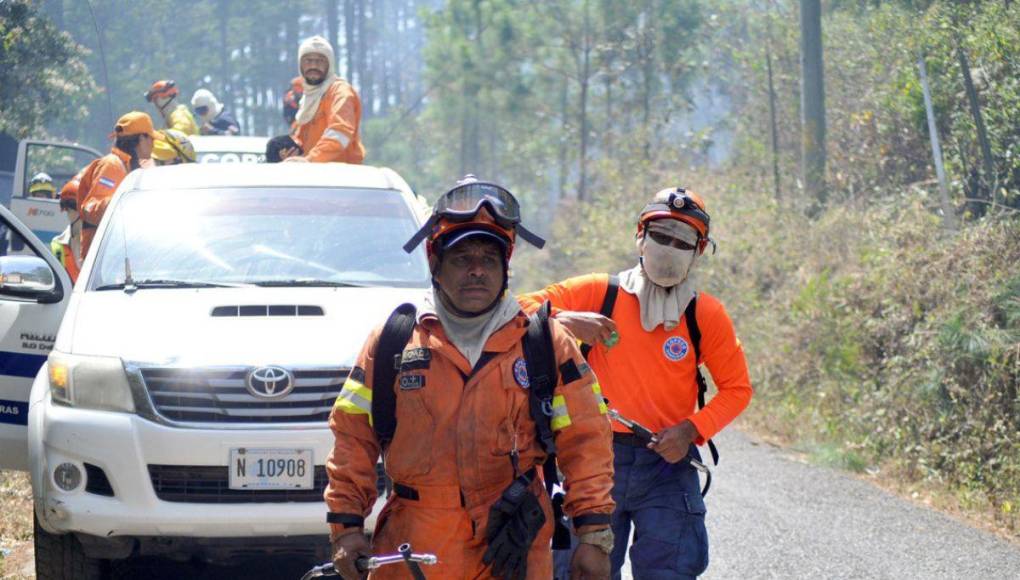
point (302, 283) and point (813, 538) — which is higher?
point (302, 283)

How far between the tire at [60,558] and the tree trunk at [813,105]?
1198cm

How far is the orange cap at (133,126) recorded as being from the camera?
1039 cm

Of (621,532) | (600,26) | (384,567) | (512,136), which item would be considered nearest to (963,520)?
(621,532)

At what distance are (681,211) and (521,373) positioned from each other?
1.37 m

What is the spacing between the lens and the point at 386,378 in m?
3.69

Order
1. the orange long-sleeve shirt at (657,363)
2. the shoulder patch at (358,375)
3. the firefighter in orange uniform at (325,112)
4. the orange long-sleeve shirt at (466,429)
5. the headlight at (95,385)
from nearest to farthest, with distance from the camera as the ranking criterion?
1. the orange long-sleeve shirt at (466,429)
2. the shoulder patch at (358,375)
3. the orange long-sleeve shirt at (657,363)
4. the headlight at (95,385)
5. the firefighter in orange uniform at (325,112)

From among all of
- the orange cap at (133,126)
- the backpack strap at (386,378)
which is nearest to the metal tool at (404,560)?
the backpack strap at (386,378)

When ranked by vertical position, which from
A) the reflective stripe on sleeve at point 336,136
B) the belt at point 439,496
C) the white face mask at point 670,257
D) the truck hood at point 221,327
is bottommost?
the belt at point 439,496

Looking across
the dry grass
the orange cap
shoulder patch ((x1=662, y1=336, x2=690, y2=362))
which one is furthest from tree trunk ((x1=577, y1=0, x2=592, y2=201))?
shoulder patch ((x1=662, y1=336, x2=690, y2=362))

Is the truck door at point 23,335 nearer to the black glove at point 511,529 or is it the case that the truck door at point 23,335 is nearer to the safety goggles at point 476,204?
the safety goggles at point 476,204

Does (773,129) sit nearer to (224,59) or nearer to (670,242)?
(670,242)

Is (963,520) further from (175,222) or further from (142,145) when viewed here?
(142,145)

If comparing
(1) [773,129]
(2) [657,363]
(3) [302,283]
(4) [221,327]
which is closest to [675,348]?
(2) [657,363]

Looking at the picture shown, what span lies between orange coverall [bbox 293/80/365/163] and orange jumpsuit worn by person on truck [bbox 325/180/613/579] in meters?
5.74
